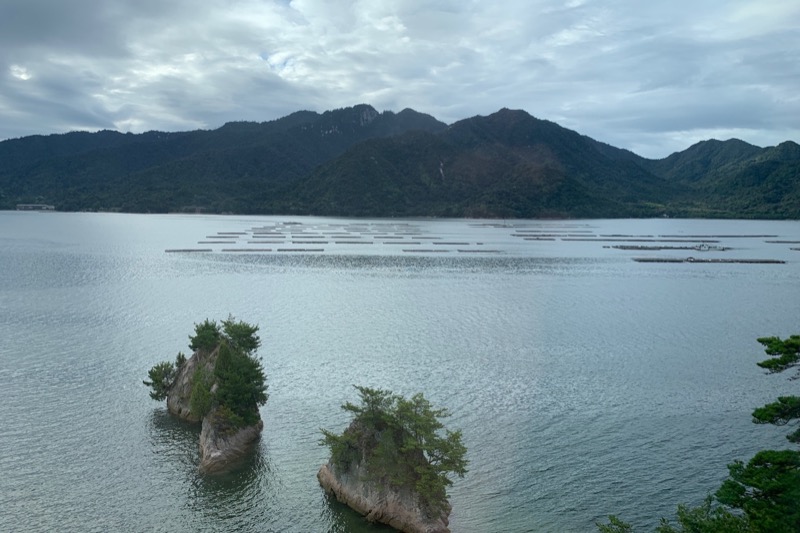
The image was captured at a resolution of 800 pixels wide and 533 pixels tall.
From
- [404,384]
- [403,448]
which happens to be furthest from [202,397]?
[404,384]

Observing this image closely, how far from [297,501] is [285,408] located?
11503mm

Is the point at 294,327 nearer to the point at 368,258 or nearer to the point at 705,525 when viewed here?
the point at 705,525

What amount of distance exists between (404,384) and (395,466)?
54.5ft

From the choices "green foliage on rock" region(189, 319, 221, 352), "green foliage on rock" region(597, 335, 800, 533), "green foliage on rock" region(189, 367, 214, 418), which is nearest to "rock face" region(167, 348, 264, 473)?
"green foliage on rock" region(189, 367, 214, 418)

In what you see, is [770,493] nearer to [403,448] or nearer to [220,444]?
[403,448]

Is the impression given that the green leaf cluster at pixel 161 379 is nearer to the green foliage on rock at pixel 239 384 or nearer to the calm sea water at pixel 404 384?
the calm sea water at pixel 404 384

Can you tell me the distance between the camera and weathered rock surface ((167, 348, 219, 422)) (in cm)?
3569

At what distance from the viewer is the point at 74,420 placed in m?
34.3

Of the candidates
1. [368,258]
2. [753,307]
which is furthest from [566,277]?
[368,258]

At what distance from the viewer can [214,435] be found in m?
30.4

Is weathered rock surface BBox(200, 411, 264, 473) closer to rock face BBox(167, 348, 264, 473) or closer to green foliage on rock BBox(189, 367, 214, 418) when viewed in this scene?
rock face BBox(167, 348, 264, 473)

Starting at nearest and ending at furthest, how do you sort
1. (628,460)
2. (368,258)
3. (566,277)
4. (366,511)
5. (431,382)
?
1. (366,511)
2. (628,460)
3. (431,382)
4. (566,277)
5. (368,258)

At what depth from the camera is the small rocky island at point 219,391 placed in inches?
1201

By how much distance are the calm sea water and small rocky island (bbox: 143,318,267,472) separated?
3.69 feet
